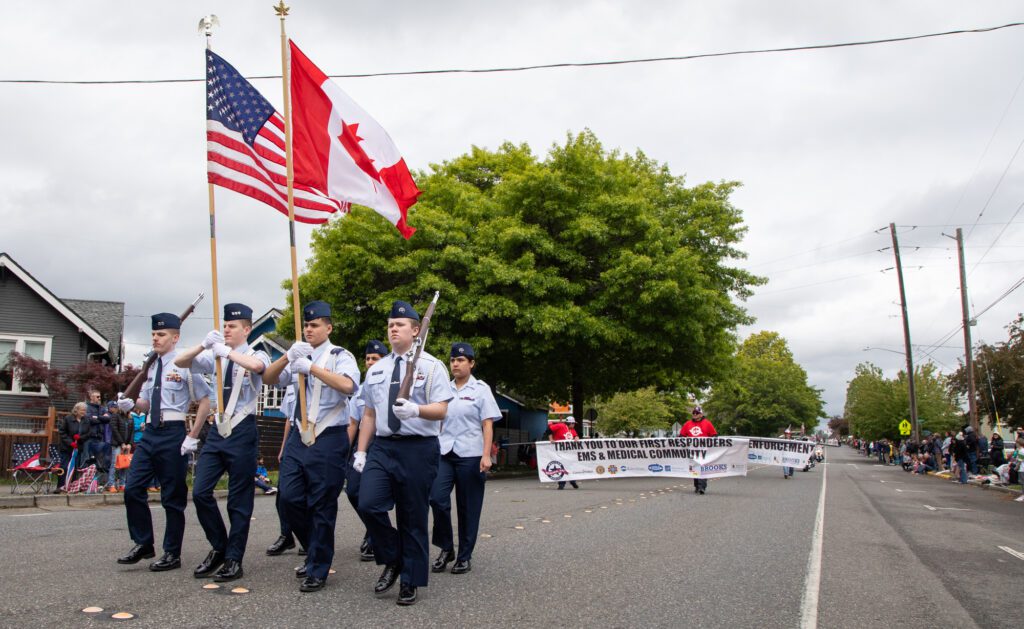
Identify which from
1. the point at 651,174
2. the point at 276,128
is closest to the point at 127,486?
the point at 276,128

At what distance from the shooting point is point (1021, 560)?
8.82m

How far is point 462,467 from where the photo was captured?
7070 mm

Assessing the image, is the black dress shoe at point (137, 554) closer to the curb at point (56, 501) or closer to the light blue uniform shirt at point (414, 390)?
the light blue uniform shirt at point (414, 390)

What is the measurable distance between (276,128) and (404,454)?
4018 mm

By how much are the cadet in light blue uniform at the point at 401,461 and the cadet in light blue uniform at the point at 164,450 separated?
164 centimetres

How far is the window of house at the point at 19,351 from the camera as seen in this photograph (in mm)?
25547

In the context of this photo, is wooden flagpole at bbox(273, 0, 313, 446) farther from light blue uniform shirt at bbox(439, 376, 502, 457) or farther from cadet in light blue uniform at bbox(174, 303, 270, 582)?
light blue uniform shirt at bbox(439, 376, 502, 457)

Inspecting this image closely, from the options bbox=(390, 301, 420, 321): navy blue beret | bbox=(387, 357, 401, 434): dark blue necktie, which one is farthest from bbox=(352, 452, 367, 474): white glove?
bbox=(390, 301, 420, 321): navy blue beret

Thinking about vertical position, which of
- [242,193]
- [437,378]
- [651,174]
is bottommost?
[437,378]

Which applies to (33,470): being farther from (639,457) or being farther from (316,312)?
(639,457)

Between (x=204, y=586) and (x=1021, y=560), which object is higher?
(x=204, y=586)

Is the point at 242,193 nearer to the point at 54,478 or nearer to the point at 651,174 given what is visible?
the point at 54,478

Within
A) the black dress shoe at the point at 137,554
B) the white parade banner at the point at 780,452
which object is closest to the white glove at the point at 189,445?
the black dress shoe at the point at 137,554

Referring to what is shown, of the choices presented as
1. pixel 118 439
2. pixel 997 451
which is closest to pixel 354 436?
pixel 118 439
